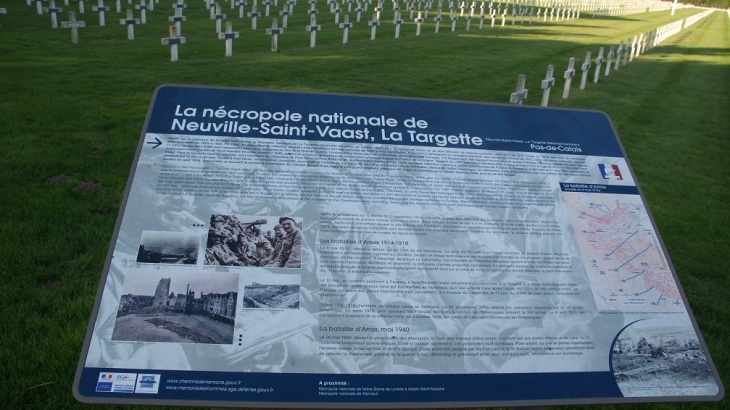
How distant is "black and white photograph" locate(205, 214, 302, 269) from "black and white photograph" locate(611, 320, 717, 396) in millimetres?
1456

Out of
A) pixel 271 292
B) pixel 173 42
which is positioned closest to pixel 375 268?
pixel 271 292

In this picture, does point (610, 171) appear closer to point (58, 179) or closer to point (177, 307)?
point (177, 307)

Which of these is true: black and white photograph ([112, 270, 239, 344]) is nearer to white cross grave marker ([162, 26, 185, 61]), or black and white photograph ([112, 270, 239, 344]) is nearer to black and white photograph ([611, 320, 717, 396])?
black and white photograph ([611, 320, 717, 396])

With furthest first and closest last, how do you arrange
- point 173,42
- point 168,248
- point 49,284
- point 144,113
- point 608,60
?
point 608,60, point 173,42, point 144,113, point 49,284, point 168,248

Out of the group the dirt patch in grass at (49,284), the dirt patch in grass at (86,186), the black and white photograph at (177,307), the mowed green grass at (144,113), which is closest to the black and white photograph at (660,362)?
the mowed green grass at (144,113)

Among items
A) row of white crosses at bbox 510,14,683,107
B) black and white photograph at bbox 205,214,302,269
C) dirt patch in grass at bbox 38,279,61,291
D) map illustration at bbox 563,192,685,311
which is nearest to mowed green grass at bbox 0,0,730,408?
dirt patch in grass at bbox 38,279,61,291

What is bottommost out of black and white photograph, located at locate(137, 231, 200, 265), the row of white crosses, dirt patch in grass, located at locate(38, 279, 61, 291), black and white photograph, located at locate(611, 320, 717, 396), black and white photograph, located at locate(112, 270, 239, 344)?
the row of white crosses

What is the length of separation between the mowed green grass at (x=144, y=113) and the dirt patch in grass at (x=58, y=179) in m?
0.03

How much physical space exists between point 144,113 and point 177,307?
19.8 ft

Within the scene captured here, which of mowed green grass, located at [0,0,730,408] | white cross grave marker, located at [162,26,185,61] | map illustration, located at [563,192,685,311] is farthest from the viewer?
white cross grave marker, located at [162,26,185,61]

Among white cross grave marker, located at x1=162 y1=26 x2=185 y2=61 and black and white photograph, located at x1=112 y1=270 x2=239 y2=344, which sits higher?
black and white photograph, located at x1=112 y1=270 x2=239 y2=344

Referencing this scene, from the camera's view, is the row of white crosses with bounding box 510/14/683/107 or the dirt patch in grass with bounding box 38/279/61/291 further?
the row of white crosses with bounding box 510/14/683/107

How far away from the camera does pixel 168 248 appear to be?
257 centimetres

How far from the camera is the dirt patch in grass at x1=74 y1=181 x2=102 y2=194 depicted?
5.42 meters
